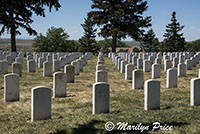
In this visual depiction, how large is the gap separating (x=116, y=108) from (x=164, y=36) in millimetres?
47583

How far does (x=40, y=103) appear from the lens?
21.2 feet

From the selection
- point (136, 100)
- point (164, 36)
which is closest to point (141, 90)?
point (136, 100)

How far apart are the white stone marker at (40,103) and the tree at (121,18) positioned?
33.7m

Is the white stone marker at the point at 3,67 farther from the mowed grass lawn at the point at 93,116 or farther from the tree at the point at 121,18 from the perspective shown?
the tree at the point at 121,18

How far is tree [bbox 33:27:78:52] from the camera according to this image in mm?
49438

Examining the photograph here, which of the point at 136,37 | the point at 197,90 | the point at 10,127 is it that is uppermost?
the point at 136,37

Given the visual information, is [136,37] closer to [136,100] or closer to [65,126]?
[136,100]

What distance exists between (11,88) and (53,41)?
4207 centimetres

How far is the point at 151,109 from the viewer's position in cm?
743

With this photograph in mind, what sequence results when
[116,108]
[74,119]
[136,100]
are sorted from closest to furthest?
[74,119]
[116,108]
[136,100]

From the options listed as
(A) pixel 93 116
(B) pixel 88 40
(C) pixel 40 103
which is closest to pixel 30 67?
(C) pixel 40 103

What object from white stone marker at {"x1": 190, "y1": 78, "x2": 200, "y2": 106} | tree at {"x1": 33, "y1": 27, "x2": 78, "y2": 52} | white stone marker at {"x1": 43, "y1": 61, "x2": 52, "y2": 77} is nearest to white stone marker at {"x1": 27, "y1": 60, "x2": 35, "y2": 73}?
white stone marker at {"x1": 43, "y1": 61, "x2": 52, "y2": 77}

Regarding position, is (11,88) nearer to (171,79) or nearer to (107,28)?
(171,79)

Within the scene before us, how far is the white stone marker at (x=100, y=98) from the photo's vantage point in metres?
6.93
